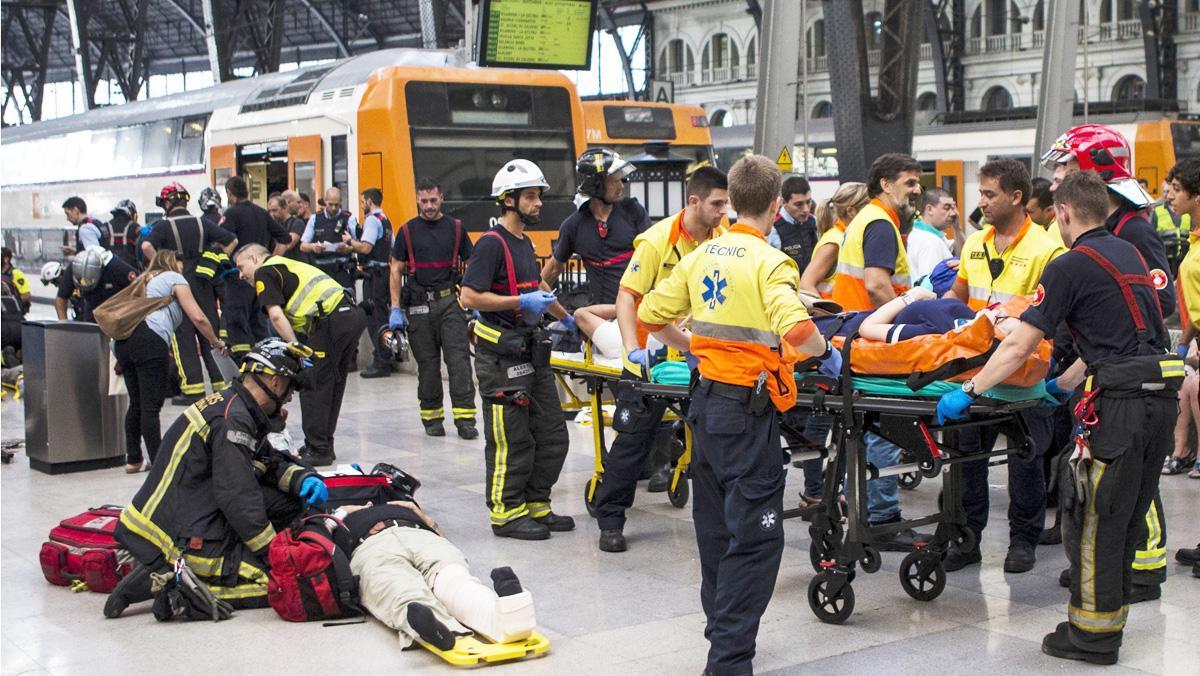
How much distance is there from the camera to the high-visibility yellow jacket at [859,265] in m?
6.96

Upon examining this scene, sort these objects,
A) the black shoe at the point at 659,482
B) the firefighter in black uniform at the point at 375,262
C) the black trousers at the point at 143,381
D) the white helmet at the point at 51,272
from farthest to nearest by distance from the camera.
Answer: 1. the firefighter in black uniform at the point at 375,262
2. the white helmet at the point at 51,272
3. the black trousers at the point at 143,381
4. the black shoe at the point at 659,482

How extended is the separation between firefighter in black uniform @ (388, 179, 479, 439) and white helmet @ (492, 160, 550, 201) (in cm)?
338

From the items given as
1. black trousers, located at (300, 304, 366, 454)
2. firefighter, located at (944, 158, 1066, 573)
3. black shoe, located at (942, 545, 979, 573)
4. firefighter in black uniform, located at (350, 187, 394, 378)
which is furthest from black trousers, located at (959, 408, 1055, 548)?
firefighter in black uniform, located at (350, 187, 394, 378)

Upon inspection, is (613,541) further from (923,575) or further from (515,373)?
(923,575)

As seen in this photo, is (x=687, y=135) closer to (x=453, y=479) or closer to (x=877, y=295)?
(x=453, y=479)

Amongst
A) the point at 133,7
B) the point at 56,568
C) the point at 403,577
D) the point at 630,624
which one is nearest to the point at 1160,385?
the point at 630,624

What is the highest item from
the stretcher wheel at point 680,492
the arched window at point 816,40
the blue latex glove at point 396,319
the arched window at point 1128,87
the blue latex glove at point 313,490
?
the arched window at point 816,40

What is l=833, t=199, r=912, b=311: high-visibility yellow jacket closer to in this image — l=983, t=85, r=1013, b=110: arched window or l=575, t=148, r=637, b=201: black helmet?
l=575, t=148, r=637, b=201: black helmet

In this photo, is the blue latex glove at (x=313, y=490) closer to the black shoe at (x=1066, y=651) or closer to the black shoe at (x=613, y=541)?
the black shoe at (x=613, y=541)

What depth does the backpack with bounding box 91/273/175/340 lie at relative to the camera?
918cm

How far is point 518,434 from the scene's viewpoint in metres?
7.64

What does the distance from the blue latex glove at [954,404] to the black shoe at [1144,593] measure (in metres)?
1.35

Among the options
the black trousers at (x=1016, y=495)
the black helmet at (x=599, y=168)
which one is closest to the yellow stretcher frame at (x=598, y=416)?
the black helmet at (x=599, y=168)

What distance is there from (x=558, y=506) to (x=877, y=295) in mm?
2586
